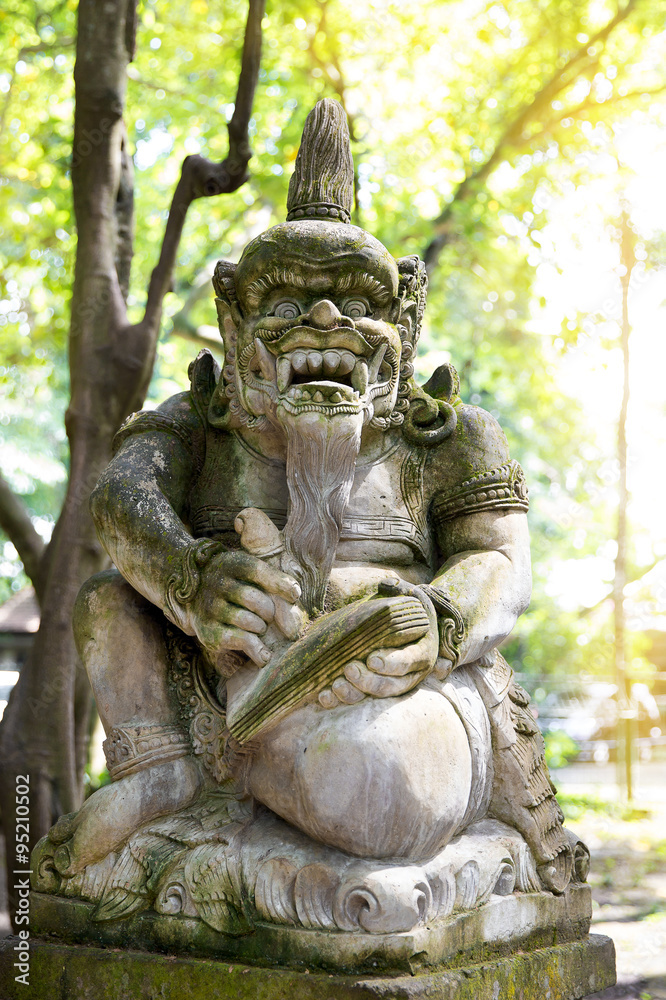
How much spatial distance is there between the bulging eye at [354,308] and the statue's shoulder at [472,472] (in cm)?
50

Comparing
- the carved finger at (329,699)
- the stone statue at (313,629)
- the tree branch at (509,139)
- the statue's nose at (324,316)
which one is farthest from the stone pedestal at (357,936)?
the tree branch at (509,139)

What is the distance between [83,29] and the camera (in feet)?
18.5

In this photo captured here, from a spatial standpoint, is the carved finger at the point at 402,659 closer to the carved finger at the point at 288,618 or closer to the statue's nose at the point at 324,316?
the carved finger at the point at 288,618

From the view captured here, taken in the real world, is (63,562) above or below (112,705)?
above

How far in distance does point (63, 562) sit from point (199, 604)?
2911 mm

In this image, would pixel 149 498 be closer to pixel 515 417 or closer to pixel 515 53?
pixel 515 53

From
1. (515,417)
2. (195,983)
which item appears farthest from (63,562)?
(515,417)

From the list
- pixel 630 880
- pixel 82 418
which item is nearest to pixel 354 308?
pixel 82 418

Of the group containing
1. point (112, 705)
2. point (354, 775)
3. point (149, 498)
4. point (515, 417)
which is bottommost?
point (354, 775)

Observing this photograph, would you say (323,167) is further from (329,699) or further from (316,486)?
(329,699)

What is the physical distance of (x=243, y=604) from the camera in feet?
8.96

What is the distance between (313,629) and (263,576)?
8.2 inches

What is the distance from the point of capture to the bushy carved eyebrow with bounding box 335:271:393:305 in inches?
117

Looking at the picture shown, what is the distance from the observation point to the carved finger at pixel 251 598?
272cm
